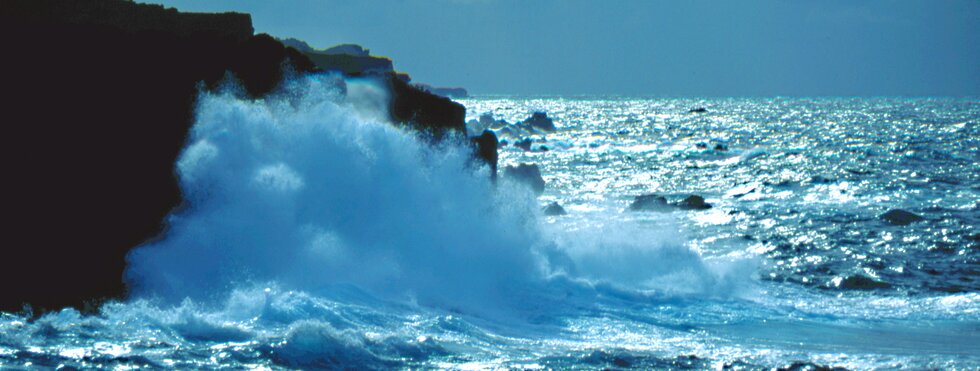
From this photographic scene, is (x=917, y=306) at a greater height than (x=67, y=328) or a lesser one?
greater

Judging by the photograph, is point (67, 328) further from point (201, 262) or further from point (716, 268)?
point (716, 268)

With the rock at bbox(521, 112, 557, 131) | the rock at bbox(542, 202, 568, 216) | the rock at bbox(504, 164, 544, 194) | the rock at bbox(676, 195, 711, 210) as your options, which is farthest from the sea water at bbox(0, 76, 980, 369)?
the rock at bbox(521, 112, 557, 131)

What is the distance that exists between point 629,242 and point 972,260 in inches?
206

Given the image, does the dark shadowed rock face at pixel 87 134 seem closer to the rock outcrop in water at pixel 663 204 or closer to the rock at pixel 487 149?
the rock at pixel 487 149

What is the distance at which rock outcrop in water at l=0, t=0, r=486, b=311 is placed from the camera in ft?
33.3

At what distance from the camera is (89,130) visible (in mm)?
11203

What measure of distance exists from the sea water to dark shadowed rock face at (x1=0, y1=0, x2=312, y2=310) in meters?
0.37

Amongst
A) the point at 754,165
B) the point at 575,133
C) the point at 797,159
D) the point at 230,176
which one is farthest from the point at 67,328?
the point at 575,133

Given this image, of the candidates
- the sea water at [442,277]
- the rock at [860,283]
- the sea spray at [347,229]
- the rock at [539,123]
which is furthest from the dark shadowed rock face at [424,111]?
the rock at [539,123]

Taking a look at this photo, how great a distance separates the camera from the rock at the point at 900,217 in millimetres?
18428

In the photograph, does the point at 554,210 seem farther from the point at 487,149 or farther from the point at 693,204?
the point at 693,204

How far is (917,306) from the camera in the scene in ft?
36.6

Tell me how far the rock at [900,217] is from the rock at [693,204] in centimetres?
390

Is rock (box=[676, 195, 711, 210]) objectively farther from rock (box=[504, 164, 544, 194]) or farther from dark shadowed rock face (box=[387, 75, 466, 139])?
dark shadowed rock face (box=[387, 75, 466, 139])
